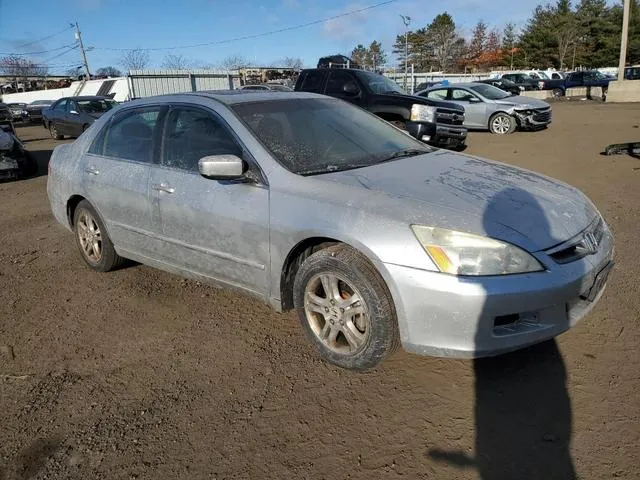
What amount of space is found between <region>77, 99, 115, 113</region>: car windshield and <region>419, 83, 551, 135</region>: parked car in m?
10.3

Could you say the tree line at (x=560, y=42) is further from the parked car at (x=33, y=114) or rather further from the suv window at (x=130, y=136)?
the suv window at (x=130, y=136)

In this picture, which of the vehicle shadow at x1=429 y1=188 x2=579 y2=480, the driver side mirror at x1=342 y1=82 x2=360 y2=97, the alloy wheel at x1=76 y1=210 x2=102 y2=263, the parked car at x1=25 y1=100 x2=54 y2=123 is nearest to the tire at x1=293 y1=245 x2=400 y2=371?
the vehicle shadow at x1=429 y1=188 x2=579 y2=480

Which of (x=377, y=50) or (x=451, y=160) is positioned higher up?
(x=377, y=50)

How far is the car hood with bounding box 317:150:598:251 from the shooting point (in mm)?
2631


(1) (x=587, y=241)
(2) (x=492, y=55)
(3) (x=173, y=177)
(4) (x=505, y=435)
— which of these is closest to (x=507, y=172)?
(1) (x=587, y=241)

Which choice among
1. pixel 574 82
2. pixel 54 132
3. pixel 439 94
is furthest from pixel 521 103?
pixel 574 82

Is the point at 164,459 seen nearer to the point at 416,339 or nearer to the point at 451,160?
the point at 416,339

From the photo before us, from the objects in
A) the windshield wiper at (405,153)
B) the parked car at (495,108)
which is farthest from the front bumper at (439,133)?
the windshield wiper at (405,153)

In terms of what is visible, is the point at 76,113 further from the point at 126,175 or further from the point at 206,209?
the point at 206,209

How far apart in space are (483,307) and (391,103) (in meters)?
7.96

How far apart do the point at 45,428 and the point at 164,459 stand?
2.40ft

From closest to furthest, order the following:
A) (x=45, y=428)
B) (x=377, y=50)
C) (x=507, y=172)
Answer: (x=45, y=428), (x=507, y=172), (x=377, y=50)

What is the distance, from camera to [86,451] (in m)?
2.46

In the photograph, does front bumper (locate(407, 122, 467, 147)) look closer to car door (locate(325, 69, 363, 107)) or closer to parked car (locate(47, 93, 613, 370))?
car door (locate(325, 69, 363, 107))
